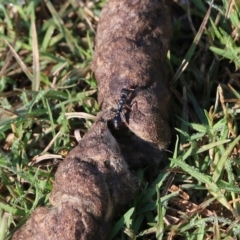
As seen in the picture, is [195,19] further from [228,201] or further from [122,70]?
[228,201]

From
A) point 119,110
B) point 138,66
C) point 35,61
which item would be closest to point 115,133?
point 119,110

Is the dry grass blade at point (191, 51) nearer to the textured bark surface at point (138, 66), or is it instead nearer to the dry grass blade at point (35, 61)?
the textured bark surface at point (138, 66)

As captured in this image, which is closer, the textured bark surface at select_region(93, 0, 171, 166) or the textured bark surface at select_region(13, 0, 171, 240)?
the textured bark surface at select_region(13, 0, 171, 240)

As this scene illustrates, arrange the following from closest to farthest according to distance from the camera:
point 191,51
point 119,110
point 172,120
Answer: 1. point 119,110
2. point 172,120
3. point 191,51

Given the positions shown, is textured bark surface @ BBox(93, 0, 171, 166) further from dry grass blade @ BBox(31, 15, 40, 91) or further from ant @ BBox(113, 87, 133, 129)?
dry grass blade @ BBox(31, 15, 40, 91)

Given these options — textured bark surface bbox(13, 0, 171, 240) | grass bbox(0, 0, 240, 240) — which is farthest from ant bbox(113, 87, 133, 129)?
grass bbox(0, 0, 240, 240)

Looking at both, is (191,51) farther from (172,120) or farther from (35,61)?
(35,61)

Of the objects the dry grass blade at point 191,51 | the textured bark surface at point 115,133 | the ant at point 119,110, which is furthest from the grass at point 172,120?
the ant at point 119,110

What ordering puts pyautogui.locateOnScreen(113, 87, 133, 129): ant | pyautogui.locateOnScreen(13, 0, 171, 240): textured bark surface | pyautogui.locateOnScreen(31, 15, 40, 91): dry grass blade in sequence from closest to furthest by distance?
pyautogui.locateOnScreen(13, 0, 171, 240): textured bark surface, pyautogui.locateOnScreen(113, 87, 133, 129): ant, pyautogui.locateOnScreen(31, 15, 40, 91): dry grass blade
